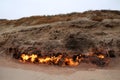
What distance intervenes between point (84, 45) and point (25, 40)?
3634 millimetres

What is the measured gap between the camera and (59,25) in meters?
12.2

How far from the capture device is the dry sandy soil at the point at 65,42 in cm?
852

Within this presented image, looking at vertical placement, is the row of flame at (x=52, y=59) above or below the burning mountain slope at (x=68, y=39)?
below

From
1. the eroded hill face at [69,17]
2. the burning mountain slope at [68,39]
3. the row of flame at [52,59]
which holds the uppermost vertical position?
the eroded hill face at [69,17]

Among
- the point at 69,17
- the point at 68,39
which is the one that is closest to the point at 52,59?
the point at 68,39

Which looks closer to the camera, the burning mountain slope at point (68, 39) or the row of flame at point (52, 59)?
the row of flame at point (52, 59)

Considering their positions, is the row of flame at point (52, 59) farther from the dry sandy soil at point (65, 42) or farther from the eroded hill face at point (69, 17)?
the eroded hill face at point (69, 17)

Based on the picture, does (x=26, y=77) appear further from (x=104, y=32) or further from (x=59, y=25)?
(x=104, y=32)

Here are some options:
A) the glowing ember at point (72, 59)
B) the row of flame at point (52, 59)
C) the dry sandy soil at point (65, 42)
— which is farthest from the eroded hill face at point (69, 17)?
the row of flame at point (52, 59)

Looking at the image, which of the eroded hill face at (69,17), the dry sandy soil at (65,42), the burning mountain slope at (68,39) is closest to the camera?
the dry sandy soil at (65,42)

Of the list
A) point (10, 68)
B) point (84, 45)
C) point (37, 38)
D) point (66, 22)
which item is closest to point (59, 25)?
point (66, 22)

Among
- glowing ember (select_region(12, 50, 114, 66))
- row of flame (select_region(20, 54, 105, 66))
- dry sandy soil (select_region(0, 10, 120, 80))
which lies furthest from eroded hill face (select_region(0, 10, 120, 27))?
row of flame (select_region(20, 54, 105, 66))

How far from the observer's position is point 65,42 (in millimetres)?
10711

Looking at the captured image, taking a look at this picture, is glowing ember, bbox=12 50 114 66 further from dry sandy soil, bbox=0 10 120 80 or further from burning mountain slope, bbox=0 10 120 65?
dry sandy soil, bbox=0 10 120 80
